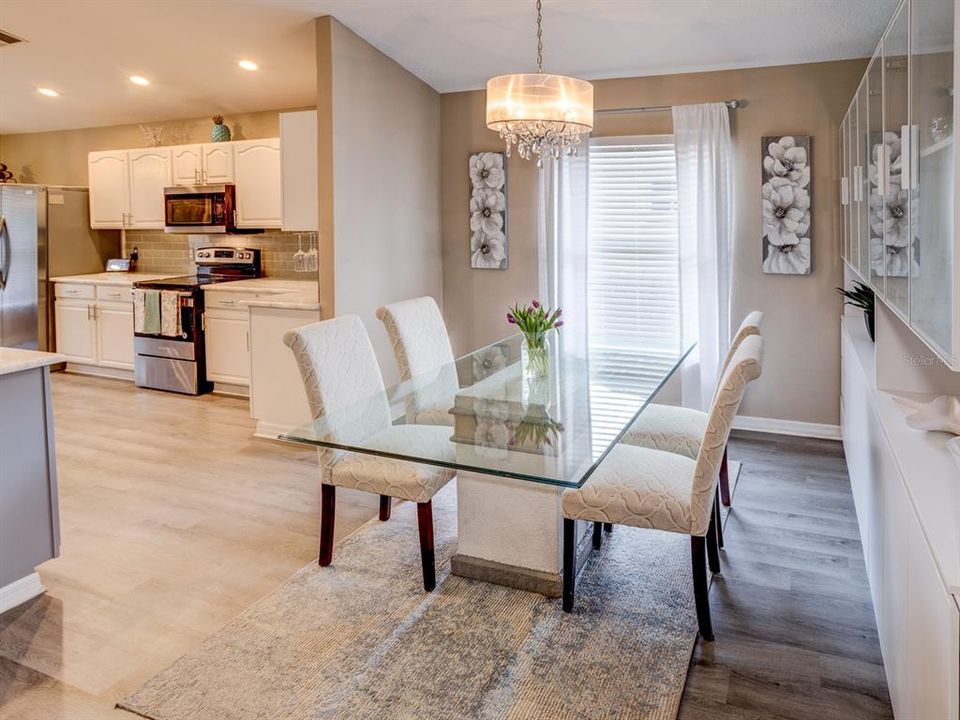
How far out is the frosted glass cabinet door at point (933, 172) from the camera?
1.52 metres

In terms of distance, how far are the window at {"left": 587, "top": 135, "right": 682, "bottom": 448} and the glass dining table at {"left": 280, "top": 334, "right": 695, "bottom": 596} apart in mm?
1790

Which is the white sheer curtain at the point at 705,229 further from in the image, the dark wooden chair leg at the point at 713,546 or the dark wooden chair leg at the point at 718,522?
the dark wooden chair leg at the point at 713,546

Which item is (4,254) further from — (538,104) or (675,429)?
(675,429)

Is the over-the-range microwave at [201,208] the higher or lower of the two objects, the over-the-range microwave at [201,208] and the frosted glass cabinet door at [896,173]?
the higher

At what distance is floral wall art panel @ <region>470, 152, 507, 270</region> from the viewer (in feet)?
18.0

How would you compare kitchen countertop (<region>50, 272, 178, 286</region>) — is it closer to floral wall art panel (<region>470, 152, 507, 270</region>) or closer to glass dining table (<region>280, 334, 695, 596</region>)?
floral wall art panel (<region>470, 152, 507, 270</region>)

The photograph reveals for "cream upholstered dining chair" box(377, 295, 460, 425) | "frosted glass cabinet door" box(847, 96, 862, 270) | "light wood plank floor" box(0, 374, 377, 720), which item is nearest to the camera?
"light wood plank floor" box(0, 374, 377, 720)

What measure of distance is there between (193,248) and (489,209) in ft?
10.2

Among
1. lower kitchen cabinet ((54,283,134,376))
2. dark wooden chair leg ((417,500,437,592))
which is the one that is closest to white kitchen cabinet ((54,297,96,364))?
lower kitchen cabinet ((54,283,134,376))

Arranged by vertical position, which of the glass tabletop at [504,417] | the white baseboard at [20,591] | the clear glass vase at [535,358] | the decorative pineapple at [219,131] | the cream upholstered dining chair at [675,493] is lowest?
the white baseboard at [20,591]

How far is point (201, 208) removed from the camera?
20.4ft

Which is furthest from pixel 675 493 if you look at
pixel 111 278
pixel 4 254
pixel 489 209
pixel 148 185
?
pixel 4 254

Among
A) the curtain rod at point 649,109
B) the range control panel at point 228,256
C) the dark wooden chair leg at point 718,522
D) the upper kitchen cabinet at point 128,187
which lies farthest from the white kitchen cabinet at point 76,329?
the dark wooden chair leg at point 718,522

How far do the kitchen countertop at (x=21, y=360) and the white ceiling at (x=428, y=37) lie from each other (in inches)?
89.1
